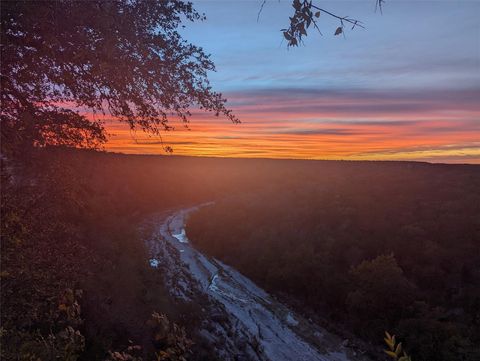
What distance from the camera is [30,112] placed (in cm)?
536

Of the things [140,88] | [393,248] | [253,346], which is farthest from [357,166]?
[140,88]

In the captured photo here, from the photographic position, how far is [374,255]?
2630 cm

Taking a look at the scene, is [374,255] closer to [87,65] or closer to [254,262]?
[254,262]

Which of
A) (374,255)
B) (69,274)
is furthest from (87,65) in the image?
(374,255)

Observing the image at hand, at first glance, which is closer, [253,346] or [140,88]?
[140,88]

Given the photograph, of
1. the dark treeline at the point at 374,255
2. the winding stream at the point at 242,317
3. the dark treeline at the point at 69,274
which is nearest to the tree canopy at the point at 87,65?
the dark treeline at the point at 69,274

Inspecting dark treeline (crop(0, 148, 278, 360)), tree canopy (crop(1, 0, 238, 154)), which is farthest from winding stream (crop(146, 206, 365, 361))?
tree canopy (crop(1, 0, 238, 154))

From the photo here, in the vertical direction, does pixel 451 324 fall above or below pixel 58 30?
below

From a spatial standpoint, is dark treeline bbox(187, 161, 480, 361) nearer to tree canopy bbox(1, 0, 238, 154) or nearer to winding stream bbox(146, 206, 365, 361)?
winding stream bbox(146, 206, 365, 361)

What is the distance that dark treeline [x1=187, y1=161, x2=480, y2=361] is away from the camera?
19.4 m

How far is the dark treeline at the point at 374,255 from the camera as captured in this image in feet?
63.7

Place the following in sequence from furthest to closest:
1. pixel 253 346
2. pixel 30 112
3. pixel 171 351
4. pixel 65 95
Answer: pixel 253 346 < pixel 65 95 < pixel 30 112 < pixel 171 351

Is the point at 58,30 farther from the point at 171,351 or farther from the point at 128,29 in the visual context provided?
the point at 171,351

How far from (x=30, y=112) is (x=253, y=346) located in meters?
14.3
